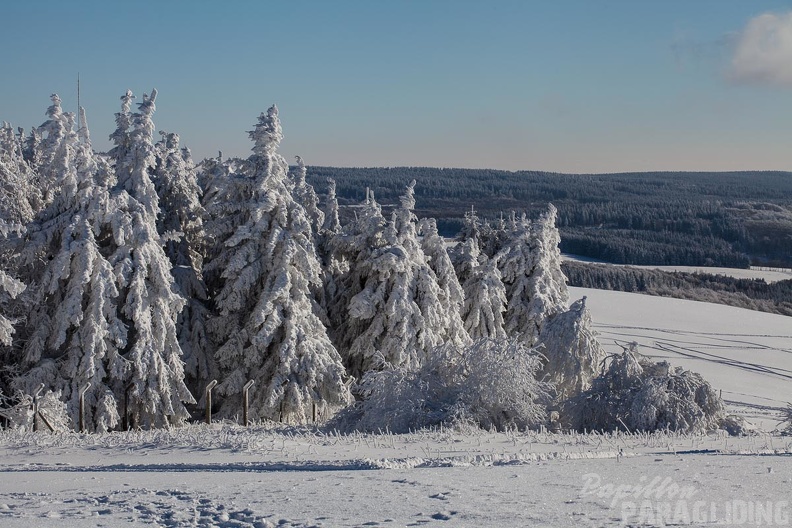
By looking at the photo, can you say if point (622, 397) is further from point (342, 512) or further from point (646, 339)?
point (646, 339)

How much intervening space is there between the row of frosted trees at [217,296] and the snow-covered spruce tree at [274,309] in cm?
6

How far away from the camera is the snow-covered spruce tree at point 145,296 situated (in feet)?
79.3

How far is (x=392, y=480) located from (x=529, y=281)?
82.2 ft

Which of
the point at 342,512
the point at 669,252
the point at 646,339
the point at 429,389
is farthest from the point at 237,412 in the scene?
the point at 669,252

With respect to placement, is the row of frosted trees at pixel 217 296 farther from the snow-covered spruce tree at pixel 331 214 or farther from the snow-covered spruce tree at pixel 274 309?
the snow-covered spruce tree at pixel 331 214

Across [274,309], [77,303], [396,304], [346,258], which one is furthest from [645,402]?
[346,258]

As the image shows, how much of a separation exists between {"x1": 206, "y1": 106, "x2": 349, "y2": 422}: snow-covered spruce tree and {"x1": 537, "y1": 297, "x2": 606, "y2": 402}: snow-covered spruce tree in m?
7.68

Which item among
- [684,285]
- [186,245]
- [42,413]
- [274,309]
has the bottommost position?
[42,413]

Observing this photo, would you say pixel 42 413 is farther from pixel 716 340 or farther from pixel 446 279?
pixel 716 340

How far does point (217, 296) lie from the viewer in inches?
1111

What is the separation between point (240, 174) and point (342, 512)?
69.2ft

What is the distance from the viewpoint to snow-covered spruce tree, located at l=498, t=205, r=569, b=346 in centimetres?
3278

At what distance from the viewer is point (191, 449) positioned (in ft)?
40.8

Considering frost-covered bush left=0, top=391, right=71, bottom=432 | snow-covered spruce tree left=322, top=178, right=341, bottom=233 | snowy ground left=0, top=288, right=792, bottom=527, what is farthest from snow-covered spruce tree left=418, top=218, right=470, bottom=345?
snowy ground left=0, top=288, right=792, bottom=527
